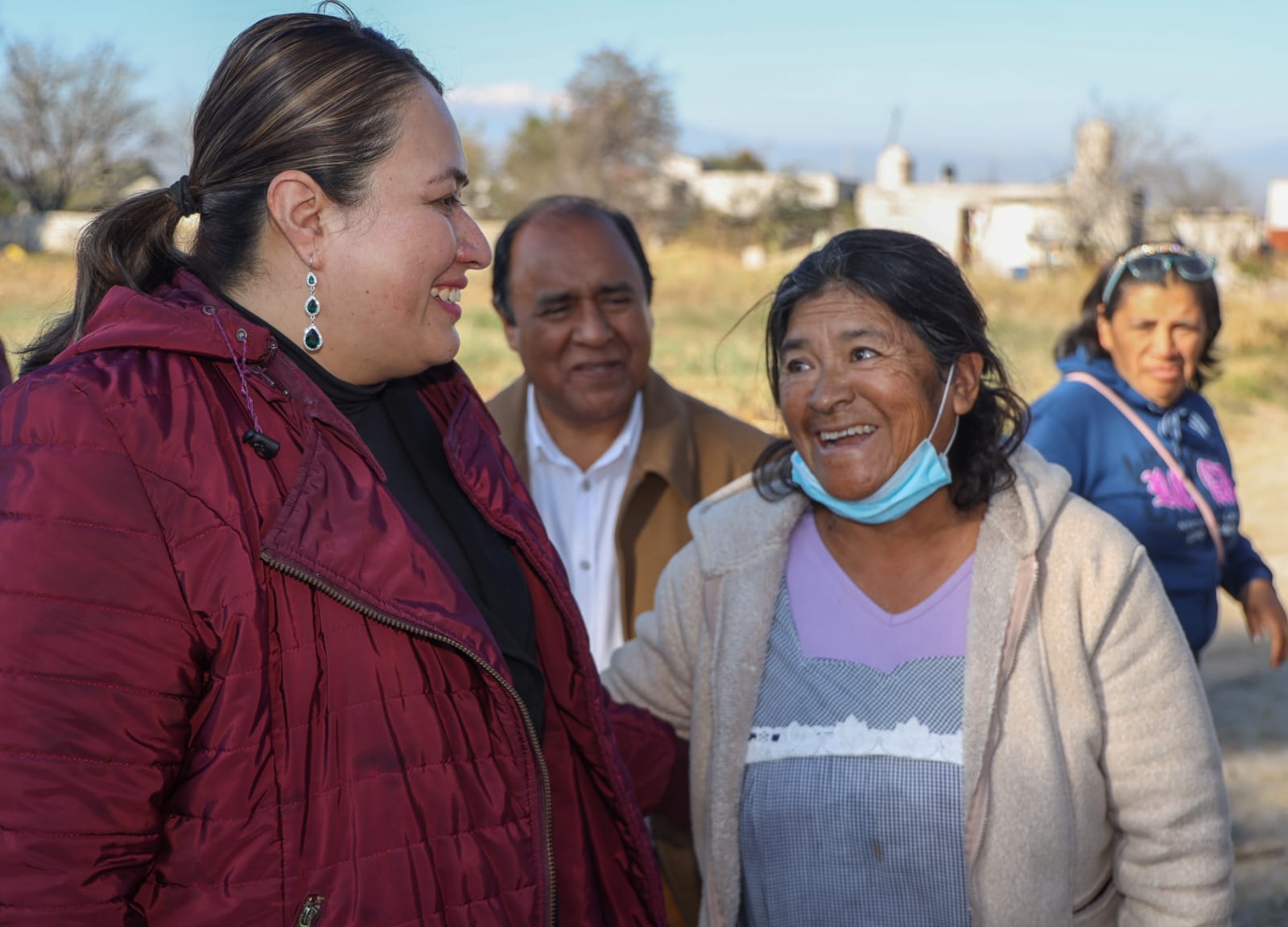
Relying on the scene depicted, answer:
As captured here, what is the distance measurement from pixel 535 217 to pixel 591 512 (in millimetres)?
955

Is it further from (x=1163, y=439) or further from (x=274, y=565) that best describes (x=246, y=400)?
(x=1163, y=439)

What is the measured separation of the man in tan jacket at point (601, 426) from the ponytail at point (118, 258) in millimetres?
1824

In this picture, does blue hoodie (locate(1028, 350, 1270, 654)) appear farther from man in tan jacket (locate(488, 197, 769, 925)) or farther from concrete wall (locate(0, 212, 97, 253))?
concrete wall (locate(0, 212, 97, 253))

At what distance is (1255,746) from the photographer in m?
5.82

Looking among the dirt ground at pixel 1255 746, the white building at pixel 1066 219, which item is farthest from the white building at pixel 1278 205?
the dirt ground at pixel 1255 746

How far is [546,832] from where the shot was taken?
1.89 metres

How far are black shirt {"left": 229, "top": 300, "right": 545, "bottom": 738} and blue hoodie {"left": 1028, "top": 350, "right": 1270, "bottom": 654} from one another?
2.30 m

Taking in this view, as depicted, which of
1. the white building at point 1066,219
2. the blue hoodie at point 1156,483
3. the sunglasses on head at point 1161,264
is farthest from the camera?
the white building at point 1066,219

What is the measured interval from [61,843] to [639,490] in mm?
2262

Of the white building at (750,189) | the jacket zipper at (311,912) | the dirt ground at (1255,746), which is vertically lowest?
the dirt ground at (1255,746)

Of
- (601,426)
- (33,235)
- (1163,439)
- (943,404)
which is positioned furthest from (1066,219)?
(943,404)

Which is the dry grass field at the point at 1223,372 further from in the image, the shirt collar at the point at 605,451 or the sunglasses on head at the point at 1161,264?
the sunglasses on head at the point at 1161,264

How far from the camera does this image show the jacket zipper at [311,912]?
62.7 inches

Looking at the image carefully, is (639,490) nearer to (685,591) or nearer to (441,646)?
(685,591)
